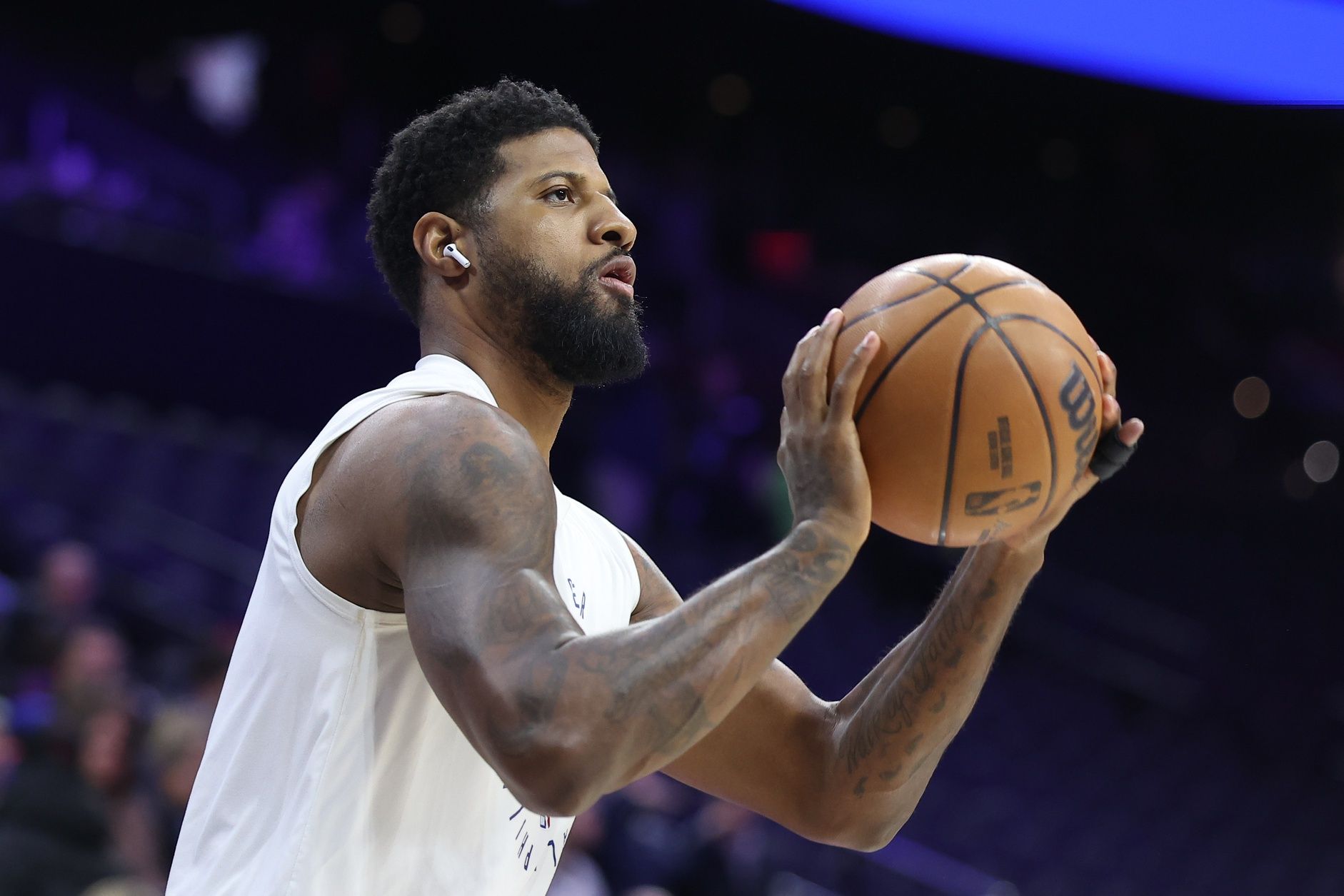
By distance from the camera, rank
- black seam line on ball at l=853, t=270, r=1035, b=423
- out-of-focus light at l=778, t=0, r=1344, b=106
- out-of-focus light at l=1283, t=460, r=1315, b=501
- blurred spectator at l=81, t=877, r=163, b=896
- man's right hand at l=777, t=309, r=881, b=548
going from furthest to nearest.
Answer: out-of-focus light at l=1283, t=460, r=1315, b=501
out-of-focus light at l=778, t=0, r=1344, b=106
blurred spectator at l=81, t=877, r=163, b=896
black seam line on ball at l=853, t=270, r=1035, b=423
man's right hand at l=777, t=309, r=881, b=548

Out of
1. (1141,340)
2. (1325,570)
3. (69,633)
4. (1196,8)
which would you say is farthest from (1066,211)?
(69,633)

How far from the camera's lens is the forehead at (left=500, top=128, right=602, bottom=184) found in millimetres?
2459

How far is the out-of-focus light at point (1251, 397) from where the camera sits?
1339cm

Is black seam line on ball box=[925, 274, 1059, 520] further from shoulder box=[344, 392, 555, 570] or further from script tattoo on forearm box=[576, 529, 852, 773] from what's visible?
shoulder box=[344, 392, 555, 570]

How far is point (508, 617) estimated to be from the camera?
1727 mm

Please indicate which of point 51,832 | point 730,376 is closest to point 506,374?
point 51,832

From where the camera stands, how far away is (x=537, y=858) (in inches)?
86.4

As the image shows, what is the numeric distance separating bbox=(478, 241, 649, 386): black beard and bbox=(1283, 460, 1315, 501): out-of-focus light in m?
12.4

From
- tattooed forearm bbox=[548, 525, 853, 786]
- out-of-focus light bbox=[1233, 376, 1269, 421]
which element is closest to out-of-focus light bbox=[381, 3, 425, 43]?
out-of-focus light bbox=[1233, 376, 1269, 421]

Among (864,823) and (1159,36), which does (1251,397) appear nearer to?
(1159,36)

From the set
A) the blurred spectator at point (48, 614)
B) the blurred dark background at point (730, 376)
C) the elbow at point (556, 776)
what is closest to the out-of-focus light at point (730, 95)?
the blurred dark background at point (730, 376)

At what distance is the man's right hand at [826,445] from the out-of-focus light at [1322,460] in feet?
41.9

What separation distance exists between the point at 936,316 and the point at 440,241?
0.89m

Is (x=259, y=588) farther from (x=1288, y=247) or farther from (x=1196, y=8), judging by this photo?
(x=1288, y=247)
